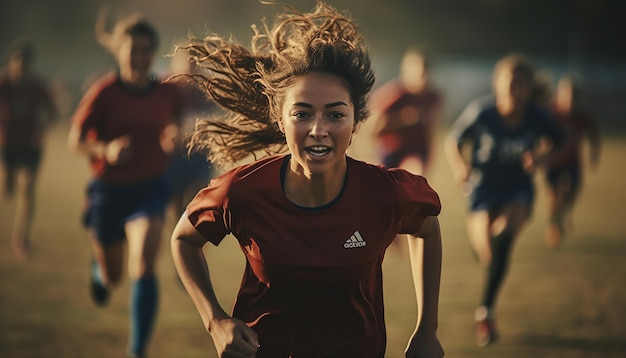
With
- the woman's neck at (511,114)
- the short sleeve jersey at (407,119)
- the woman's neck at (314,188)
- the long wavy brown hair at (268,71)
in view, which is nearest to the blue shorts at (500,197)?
the woman's neck at (511,114)

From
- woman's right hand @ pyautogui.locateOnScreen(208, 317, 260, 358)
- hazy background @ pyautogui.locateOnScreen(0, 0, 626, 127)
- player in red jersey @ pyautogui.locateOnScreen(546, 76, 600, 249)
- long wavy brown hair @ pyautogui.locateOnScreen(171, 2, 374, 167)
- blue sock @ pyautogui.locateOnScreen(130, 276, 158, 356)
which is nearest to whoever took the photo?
woman's right hand @ pyautogui.locateOnScreen(208, 317, 260, 358)

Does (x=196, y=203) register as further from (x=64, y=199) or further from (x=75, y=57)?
(x=75, y=57)

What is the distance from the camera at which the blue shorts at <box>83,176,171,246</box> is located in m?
5.77

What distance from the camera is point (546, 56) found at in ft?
113

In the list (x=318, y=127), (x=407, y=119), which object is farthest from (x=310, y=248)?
(x=407, y=119)

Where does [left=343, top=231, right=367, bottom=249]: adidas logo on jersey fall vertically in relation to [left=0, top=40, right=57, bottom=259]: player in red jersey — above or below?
below

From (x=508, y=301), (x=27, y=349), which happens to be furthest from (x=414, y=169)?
(x=27, y=349)

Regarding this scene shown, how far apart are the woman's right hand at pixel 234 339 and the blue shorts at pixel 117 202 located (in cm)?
311

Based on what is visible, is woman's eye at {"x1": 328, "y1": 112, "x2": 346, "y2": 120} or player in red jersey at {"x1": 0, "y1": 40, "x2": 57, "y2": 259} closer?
woman's eye at {"x1": 328, "y1": 112, "x2": 346, "y2": 120}

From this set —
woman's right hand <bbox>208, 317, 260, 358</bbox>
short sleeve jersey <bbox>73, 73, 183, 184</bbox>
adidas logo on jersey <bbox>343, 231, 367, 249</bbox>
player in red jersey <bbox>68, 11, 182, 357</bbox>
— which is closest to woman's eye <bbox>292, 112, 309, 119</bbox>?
adidas logo on jersey <bbox>343, 231, 367, 249</bbox>

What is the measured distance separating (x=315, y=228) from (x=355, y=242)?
142mm

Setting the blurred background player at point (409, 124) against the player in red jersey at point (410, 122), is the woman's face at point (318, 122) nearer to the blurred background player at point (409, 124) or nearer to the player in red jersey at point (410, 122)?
the blurred background player at point (409, 124)

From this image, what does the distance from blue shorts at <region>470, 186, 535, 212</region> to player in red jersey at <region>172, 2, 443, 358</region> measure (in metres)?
3.53

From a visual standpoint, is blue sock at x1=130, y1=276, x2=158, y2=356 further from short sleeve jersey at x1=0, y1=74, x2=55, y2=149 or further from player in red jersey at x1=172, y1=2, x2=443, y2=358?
short sleeve jersey at x1=0, y1=74, x2=55, y2=149
